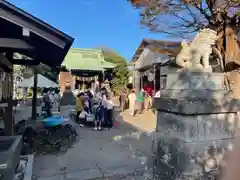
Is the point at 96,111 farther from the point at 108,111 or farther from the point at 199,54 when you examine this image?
the point at 199,54

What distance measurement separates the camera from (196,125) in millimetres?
3639

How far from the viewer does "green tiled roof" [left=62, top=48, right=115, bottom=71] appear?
24078 millimetres

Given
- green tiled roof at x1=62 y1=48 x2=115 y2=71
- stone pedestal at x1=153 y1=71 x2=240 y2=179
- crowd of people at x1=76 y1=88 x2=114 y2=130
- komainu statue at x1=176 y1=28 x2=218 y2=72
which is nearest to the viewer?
stone pedestal at x1=153 y1=71 x2=240 y2=179

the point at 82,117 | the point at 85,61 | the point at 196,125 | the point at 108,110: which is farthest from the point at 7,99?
the point at 85,61

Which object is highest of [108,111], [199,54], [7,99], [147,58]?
[147,58]

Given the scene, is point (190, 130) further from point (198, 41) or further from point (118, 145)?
point (118, 145)

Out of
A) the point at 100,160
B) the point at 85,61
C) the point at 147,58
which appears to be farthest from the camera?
the point at 85,61

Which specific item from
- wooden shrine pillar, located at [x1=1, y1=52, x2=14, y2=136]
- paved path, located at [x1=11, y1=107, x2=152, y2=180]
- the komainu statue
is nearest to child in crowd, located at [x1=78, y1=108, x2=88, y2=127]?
paved path, located at [x1=11, y1=107, x2=152, y2=180]

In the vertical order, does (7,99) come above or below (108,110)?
above

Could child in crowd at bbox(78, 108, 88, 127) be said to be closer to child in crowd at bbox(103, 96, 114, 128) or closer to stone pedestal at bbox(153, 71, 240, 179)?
child in crowd at bbox(103, 96, 114, 128)

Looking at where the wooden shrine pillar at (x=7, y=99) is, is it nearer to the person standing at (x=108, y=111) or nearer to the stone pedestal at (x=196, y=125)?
the stone pedestal at (x=196, y=125)

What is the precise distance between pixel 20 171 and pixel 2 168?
1850mm

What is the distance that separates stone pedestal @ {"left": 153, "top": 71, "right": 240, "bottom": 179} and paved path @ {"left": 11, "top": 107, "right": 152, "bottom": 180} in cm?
90

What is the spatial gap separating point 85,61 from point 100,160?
70.9 ft
